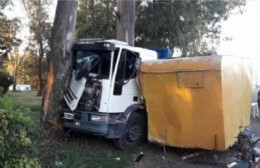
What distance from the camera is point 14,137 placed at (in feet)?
15.8

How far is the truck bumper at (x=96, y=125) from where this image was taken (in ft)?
31.2

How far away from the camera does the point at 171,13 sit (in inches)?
763

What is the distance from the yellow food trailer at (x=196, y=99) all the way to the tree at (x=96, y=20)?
10896mm

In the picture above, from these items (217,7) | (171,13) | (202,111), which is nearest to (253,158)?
(202,111)

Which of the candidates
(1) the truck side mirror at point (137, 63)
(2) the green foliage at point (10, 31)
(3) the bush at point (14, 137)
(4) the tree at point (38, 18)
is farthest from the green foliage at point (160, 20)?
(4) the tree at point (38, 18)

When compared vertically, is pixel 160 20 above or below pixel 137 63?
above

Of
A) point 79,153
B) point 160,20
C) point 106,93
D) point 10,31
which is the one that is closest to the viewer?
point 79,153

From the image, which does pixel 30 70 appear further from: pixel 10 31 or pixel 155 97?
pixel 155 97

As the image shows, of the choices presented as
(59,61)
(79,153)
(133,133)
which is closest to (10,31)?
(59,61)

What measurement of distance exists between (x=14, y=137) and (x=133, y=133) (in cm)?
576

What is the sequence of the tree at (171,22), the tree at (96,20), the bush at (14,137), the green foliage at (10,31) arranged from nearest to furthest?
the bush at (14,137)
the tree at (171,22)
the tree at (96,20)
the green foliage at (10,31)

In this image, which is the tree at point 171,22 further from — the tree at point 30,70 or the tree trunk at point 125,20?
the tree at point 30,70

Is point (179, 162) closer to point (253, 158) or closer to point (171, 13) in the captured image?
point (253, 158)

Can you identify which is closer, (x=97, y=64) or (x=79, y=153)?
(x=79, y=153)
